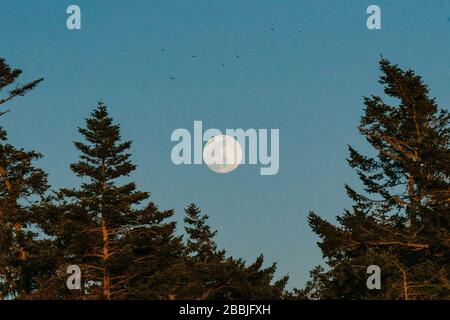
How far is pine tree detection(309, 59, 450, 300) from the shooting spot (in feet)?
119

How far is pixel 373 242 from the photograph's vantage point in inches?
1519

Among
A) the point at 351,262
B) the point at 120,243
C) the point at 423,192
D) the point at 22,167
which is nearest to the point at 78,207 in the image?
the point at 120,243

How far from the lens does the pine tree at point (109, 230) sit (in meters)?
41.4

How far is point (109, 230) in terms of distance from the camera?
42.3 meters

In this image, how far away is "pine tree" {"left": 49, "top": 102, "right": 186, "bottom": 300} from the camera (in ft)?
Result: 136

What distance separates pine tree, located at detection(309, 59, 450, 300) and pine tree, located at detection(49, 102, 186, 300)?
9.31m

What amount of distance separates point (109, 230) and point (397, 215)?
15931mm

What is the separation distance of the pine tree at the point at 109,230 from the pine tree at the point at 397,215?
30.6 ft

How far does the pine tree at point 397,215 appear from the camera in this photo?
36375 millimetres

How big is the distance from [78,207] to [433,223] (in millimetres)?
19324

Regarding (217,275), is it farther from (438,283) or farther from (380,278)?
(438,283)

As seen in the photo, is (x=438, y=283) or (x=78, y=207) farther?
(x=78, y=207)
